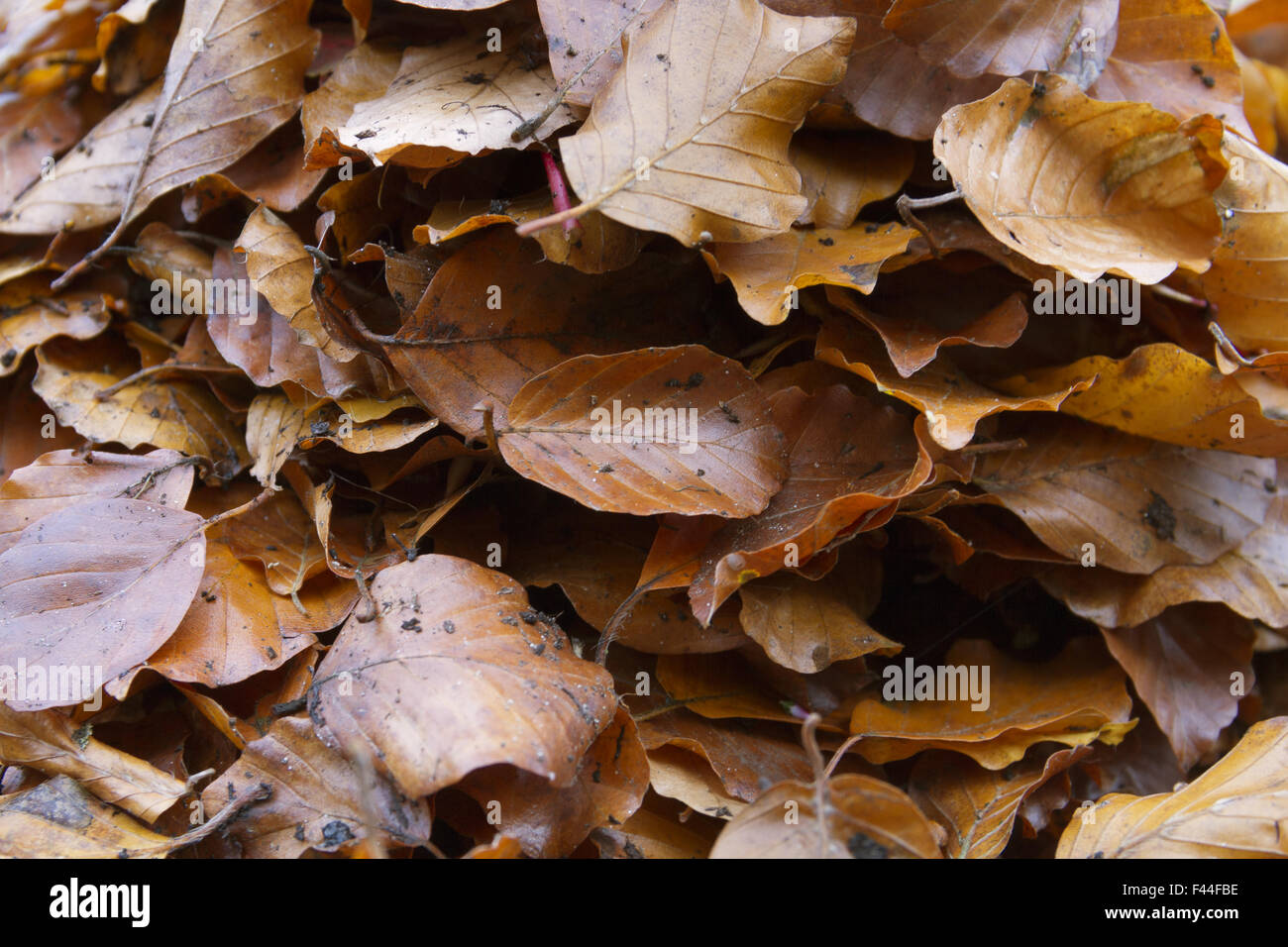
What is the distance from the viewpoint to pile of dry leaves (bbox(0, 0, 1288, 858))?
78cm

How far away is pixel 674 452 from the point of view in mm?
851

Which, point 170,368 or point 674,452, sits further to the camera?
point 170,368

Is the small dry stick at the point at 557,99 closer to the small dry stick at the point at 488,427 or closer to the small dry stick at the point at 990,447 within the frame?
the small dry stick at the point at 488,427

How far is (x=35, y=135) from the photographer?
1.20 metres

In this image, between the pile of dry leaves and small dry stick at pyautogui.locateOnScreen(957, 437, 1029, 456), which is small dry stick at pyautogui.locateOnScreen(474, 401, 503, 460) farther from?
small dry stick at pyautogui.locateOnScreen(957, 437, 1029, 456)

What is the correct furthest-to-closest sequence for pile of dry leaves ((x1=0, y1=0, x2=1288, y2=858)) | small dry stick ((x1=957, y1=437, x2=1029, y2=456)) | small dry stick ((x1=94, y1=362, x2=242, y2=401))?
small dry stick ((x1=94, y1=362, x2=242, y2=401)) < small dry stick ((x1=957, y1=437, x2=1029, y2=456)) < pile of dry leaves ((x1=0, y1=0, x2=1288, y2=858))

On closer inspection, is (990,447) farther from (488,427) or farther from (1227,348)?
(488,427)

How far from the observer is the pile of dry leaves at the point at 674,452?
78cm

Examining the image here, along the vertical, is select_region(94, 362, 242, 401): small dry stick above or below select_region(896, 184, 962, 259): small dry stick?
below

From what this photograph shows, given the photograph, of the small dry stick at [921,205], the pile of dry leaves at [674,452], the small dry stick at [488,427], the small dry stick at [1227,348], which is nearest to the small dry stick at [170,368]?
the pile of dry leaves at [674,452]

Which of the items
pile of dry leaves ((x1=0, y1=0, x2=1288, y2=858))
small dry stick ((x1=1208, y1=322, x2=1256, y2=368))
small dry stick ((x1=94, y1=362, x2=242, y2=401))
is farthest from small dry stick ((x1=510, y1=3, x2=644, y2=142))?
small dry stick ((x1=1208, y1=322, x2=1256, y2=368))

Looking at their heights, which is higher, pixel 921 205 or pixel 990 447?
pixel 921 205

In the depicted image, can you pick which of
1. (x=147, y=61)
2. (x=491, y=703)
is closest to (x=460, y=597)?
(x=491, y=703)

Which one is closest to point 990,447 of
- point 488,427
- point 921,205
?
point 921,205
